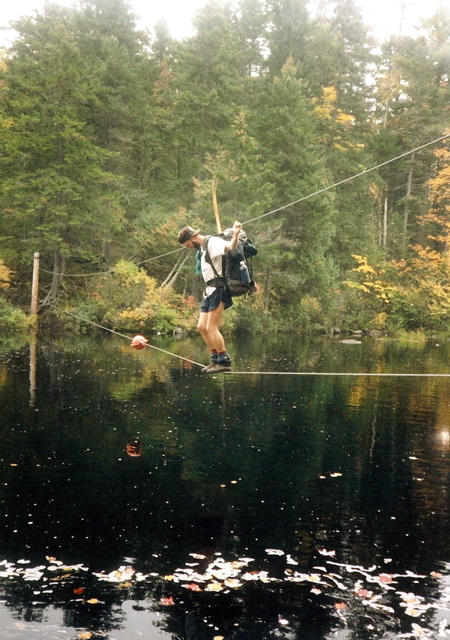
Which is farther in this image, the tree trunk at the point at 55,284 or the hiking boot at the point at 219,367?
the tree trunk at the point at 55,284

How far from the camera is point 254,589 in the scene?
6.54m

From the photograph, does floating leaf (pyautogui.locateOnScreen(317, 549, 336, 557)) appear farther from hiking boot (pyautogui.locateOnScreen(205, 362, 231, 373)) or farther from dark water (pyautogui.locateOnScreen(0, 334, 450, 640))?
hiking boot (pyautogui.locateOnScreen(205, 362, 231, 373))

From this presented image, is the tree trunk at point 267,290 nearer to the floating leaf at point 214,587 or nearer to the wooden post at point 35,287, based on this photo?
the wooden post at point 35,287

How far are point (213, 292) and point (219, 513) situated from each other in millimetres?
2961

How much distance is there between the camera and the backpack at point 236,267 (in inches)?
359

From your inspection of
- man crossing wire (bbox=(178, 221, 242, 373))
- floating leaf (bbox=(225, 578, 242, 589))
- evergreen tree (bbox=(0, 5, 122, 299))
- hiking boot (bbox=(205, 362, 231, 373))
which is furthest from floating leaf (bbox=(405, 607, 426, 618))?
evergreen tree (bbox=(0, 5, 122, 299))

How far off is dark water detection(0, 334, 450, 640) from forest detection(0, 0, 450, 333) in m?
13.5

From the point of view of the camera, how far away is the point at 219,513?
333 inches

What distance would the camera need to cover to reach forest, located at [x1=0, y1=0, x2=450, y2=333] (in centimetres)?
2825

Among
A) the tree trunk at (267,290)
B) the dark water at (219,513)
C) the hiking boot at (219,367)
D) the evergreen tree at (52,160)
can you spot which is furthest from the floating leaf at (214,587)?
the tree trunk at (267,290)

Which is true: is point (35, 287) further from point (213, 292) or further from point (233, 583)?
point (233, 583)

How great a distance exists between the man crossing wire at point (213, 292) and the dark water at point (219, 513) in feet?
5.71

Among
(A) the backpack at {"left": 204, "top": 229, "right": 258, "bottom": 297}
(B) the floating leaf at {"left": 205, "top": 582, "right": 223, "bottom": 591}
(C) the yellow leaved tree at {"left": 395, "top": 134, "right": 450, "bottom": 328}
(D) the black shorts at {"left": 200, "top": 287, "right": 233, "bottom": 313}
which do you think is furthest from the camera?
(C) the yellow leaved tree at {"left": 395, "top": 134, "right": 450, "bottom": 328}

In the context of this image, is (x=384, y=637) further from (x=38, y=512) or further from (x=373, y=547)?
(x=38, y=512)
